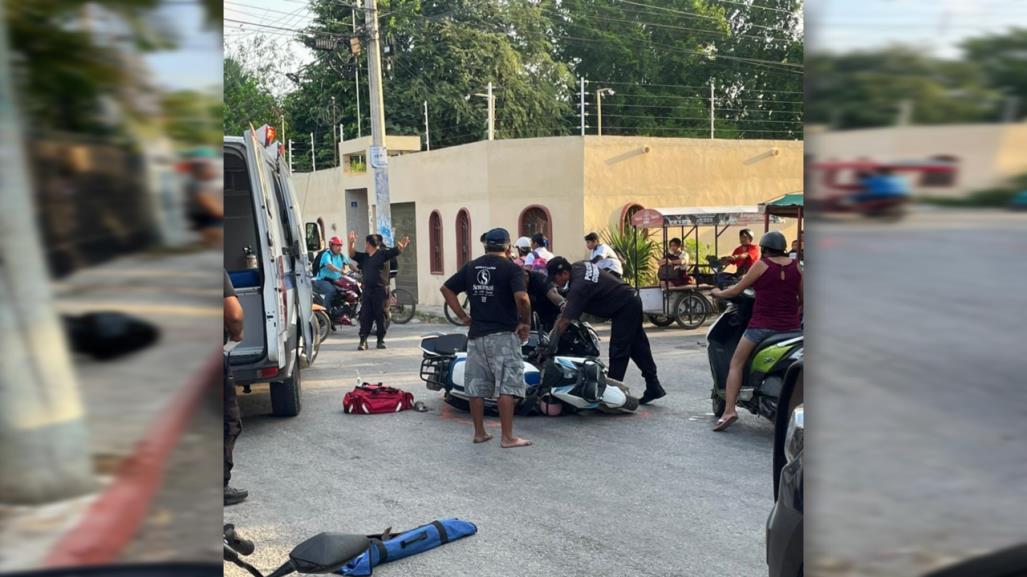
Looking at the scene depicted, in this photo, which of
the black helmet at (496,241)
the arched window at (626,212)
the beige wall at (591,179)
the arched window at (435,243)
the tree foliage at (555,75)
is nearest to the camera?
the black helmet at (496,241)

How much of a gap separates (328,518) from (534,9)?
Result: 105 feet

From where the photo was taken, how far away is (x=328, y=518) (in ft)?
17.3

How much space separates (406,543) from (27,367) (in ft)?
9.79

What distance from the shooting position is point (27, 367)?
1.82 m

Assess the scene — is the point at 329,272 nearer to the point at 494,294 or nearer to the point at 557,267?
the point at 557,267

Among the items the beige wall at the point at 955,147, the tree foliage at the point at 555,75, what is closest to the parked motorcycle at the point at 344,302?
the tree foliage at the point at 555,75

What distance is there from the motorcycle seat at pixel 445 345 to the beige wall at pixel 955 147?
6.92m

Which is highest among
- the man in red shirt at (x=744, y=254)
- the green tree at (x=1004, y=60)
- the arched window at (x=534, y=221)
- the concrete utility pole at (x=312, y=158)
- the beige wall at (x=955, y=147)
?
the concrete utility pole at (x=312, y=158)

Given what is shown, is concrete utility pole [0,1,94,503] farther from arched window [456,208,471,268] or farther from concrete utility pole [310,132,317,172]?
concrete utility pole [310,132,317,172]

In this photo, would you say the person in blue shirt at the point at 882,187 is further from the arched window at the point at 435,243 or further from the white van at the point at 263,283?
the arched window at the point at 435,243

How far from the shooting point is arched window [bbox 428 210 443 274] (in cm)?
2302

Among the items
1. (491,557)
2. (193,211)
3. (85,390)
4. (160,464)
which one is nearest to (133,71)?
(193,211)

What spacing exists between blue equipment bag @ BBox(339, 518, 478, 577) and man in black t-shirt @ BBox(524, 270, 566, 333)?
427cm

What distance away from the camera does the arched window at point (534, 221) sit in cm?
2016
